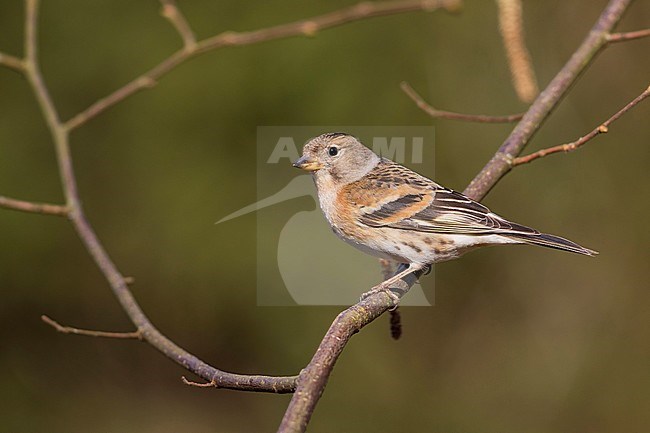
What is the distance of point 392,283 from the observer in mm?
3547

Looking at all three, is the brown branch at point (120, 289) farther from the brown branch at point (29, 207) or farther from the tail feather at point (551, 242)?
the tail feather at point (551, 242)

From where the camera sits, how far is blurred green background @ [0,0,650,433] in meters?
6.45

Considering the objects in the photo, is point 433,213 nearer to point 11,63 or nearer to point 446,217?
point 446,217

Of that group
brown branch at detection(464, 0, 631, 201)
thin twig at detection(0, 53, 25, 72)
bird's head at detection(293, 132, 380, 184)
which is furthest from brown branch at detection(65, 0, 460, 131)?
bird's head at detection(293, 132, 380, 184)

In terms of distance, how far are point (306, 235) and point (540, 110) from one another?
3.11m

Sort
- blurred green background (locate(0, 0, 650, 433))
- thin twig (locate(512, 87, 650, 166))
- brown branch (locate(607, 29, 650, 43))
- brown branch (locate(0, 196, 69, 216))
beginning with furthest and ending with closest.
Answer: blurred green background (locate(0, 0, 650, 433))
brown branch (locate(607, 29, 650, 43))
brown branch (locate(0, 196, 69, 216))
thin twig (locate(512, 87, 650, 166))

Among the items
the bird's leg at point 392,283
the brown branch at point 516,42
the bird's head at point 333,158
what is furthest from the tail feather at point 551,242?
the bird's head at point 333,158

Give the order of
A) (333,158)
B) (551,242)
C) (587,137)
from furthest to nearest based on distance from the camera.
Answer: 1. (333,158)
2. (551,242)
3. (587,137)

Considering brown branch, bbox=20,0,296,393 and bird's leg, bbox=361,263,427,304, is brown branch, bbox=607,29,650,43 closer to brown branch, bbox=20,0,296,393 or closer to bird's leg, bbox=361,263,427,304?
bird's leg, bbox=361,263,427,304

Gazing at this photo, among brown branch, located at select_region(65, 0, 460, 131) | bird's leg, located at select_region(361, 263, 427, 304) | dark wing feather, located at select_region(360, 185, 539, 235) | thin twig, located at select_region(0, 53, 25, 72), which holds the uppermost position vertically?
brown branch, located at select_region(65, 0, 460, 131)

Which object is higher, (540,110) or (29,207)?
(540,110)

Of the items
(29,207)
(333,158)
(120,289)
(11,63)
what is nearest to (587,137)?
(333,158)

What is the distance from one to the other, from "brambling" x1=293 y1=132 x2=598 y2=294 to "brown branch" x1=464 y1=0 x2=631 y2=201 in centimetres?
14

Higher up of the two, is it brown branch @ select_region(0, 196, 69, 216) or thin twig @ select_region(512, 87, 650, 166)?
thin twig @ select_region(512, 87, 650, 166)
